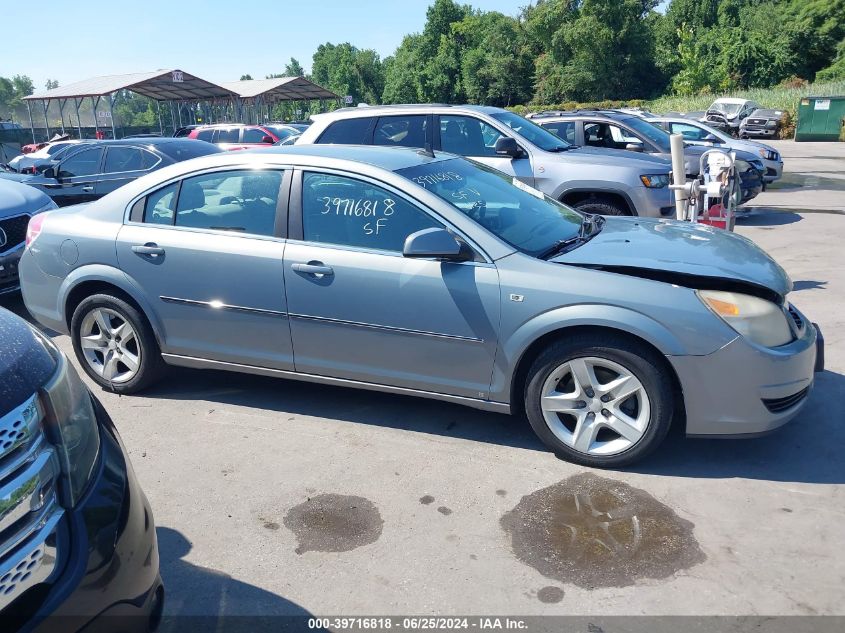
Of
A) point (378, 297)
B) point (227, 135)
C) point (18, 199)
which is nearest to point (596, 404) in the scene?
point (378, 297)

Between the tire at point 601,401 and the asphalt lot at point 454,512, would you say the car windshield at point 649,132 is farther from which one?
the tire at point 601,401

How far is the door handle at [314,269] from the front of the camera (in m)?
4.21

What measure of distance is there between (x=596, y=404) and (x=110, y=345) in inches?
129

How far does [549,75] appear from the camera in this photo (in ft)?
221

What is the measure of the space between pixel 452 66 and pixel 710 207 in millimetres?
78931

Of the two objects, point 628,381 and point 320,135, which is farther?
point 320,135

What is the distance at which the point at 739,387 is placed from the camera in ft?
11.8

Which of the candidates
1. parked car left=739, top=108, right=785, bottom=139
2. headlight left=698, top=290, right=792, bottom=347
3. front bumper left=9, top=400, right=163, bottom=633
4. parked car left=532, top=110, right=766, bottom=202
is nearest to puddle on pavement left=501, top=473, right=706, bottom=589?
headlight left=698, top=290, right=792, bottom=347

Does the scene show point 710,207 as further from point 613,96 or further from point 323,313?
point 613,96

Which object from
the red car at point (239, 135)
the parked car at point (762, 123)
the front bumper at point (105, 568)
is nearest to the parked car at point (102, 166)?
the front bumper at point (105, 568)

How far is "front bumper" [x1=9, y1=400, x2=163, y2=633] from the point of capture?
5.88 feet

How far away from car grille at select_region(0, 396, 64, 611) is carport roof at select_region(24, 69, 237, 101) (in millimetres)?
33579

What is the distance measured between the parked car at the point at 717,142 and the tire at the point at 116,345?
437 inches

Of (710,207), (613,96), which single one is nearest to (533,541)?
(710,207)
